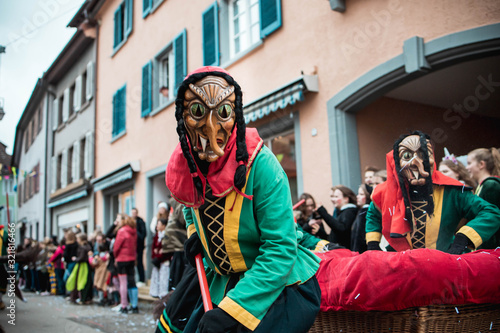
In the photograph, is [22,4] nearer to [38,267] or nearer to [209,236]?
[209,236]

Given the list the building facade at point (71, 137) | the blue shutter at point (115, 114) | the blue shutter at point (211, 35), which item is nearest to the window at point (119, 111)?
the blue shutter at point (115, 114)

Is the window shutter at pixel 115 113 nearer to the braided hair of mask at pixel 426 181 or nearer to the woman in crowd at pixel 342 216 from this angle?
the woman in crowd at pixel 342 216

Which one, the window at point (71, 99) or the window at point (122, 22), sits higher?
the window at point (122, 22)

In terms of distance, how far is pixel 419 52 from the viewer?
5.77 m

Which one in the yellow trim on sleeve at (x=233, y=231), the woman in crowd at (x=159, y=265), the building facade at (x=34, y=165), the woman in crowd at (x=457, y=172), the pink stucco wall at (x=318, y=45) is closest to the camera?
the yellow trim on sleeve at (x=233, y=231)

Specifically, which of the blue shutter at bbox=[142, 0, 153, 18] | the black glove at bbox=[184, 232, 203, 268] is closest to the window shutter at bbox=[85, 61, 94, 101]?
the blue shutter at bbox=[142, 0, 153, 18]

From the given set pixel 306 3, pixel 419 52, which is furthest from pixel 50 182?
pixel 419 52

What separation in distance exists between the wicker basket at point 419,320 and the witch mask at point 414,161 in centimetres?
103

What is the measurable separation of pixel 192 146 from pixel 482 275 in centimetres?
156

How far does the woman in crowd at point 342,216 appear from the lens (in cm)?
519

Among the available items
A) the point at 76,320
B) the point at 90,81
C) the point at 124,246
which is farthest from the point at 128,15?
the point at 76,320

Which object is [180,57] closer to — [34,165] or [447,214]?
[447,214]

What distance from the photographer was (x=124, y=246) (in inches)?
337

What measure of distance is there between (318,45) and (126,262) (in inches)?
194
